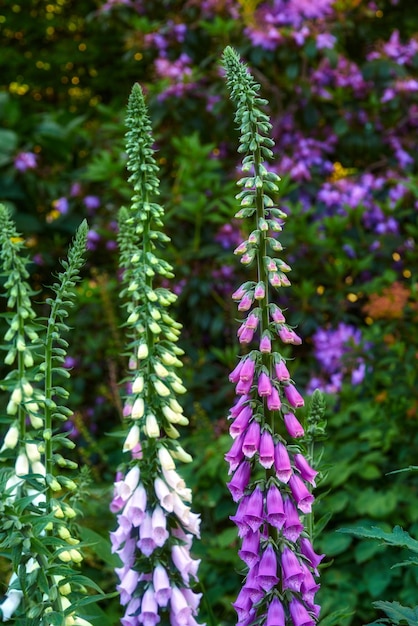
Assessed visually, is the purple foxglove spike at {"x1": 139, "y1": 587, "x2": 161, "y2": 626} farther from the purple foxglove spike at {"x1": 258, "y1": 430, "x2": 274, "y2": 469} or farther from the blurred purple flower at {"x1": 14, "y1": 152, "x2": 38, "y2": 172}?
the blurred purple flower at {"x1": 14, "y1": 152, "x2": 38, "y2": 172}

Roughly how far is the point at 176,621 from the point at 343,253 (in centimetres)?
376

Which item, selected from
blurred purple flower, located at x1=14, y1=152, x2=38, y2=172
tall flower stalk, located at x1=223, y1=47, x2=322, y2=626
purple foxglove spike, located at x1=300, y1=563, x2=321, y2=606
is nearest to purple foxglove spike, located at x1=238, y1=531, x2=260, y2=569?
tall flower stalk, located at x1=223, y1=47, x2=322, y2=626

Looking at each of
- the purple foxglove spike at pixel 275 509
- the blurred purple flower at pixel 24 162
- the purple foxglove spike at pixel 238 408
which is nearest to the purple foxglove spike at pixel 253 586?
the purple foxglove spike at pixel 275 509

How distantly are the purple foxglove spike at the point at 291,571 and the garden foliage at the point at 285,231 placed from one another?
1.92 metres

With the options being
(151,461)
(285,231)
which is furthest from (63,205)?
(151,461)

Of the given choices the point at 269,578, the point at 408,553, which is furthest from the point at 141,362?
the point at 408,553

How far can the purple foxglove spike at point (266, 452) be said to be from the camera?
171 cm

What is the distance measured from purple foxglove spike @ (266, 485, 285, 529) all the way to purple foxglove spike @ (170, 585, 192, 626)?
36cm

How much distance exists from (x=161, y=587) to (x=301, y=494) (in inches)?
16.2

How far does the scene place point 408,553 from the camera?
3.49 metres

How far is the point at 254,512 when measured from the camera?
1718 mm

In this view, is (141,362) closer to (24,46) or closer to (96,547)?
(96,547)

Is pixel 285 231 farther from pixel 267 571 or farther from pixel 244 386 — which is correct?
pixel 267 571

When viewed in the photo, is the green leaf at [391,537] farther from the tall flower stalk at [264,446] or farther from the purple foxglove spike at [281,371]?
the purple foxglove spike at [281,371]
